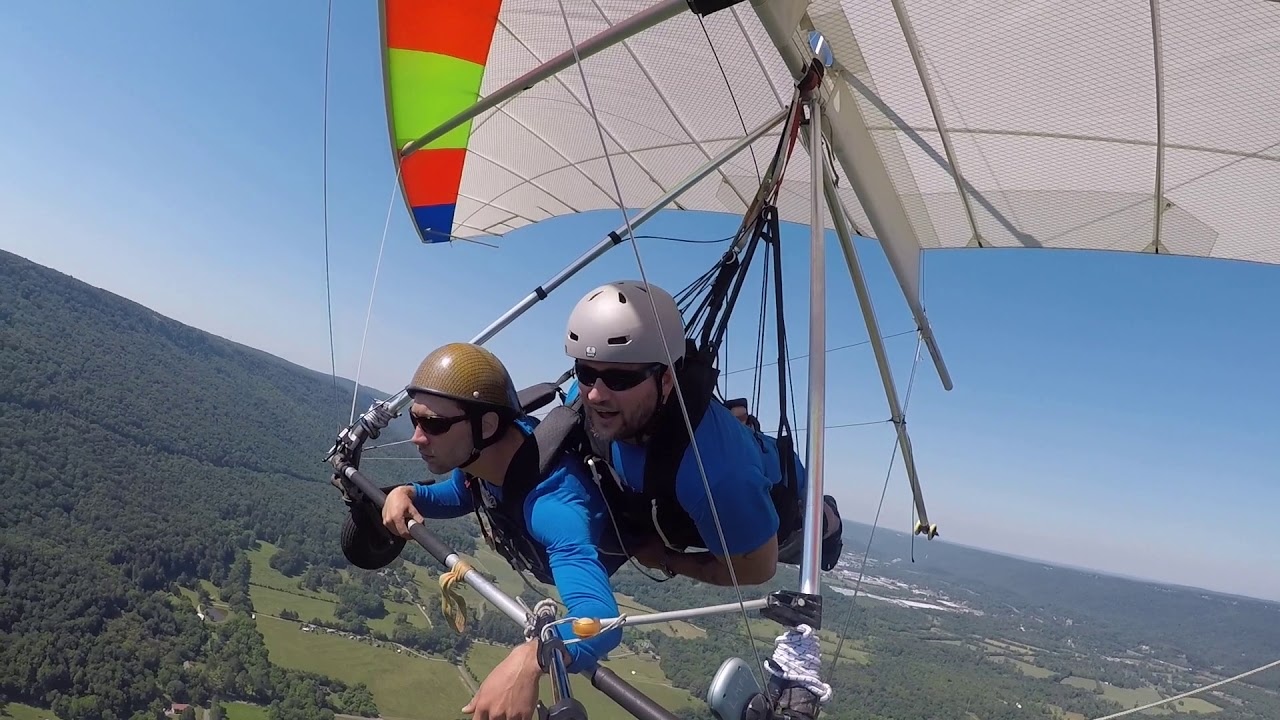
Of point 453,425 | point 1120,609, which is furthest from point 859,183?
point 1120,609

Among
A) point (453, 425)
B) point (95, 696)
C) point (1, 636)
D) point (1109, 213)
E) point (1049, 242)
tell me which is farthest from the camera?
point (1, 636)

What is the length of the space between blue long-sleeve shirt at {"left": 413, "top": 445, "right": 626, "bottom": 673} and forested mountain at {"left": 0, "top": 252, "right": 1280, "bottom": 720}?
11.2m

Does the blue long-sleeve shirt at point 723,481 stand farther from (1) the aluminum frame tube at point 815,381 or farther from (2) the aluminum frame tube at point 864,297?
(2) the aluminum frame tube at point 864,297

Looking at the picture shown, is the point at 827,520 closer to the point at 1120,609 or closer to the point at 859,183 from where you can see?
the point at 859,183

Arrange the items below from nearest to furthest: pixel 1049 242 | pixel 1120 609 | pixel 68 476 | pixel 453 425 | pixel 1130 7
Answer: pixel 453 425, pixel 1130 7, pixel 1049 242, pixel 68 476, pixel 1120 609

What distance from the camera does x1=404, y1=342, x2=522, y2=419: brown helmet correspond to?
2.07 meters

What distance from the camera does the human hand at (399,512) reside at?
2.35 metres

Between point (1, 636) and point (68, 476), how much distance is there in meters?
25.4

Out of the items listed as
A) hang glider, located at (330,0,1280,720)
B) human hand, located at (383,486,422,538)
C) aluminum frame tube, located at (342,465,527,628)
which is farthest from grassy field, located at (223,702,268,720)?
human hand, located at (383,486,422,538)

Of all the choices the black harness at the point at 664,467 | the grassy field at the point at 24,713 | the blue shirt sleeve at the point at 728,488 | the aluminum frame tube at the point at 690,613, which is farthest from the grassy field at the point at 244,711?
the aluminum frame tube at the point at 690,613

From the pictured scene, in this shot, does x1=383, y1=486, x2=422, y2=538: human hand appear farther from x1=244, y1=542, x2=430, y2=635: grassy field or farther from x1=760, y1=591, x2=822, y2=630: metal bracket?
x1=244, y1=542, x2=430, y2=635: grassy field

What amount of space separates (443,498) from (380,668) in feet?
135

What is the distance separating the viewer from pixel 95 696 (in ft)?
109

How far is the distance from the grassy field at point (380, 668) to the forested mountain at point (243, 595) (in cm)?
68
